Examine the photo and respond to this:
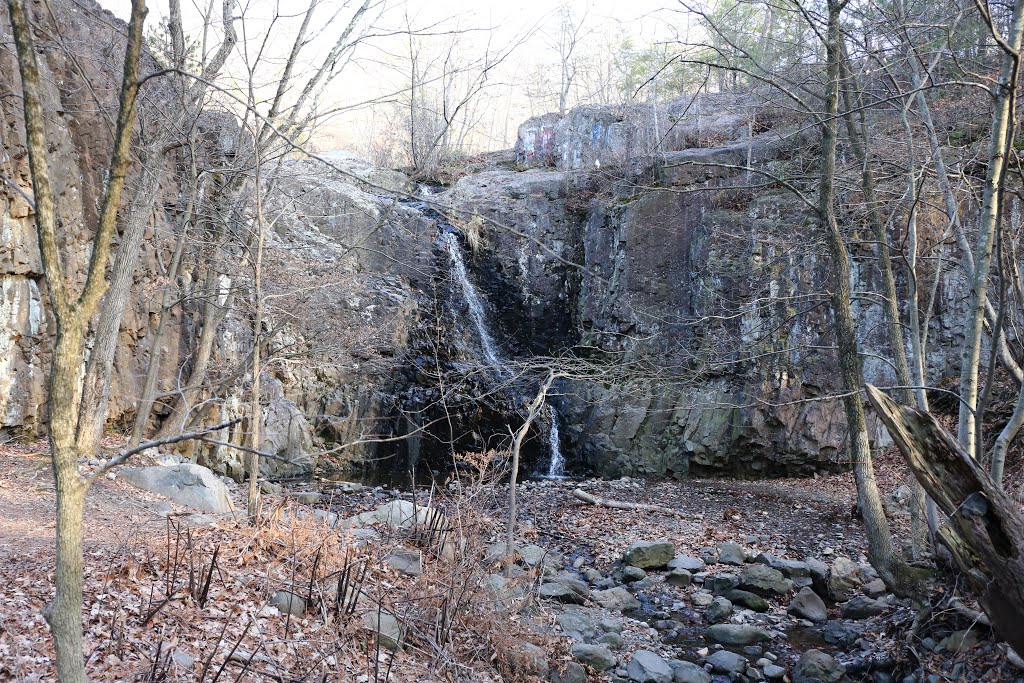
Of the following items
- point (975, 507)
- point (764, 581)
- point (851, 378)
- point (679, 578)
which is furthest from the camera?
point (679, 578)

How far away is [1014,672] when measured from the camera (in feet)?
16.8

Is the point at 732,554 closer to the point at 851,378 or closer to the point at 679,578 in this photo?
the point at 679,578

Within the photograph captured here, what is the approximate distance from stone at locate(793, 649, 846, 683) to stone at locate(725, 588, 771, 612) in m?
1.64

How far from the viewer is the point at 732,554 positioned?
9.66 meters

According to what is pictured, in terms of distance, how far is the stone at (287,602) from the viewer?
5.26 m

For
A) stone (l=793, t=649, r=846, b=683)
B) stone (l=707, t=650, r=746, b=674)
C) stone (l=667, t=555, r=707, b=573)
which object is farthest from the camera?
stone (l=667, t=555, r=707, b=573)

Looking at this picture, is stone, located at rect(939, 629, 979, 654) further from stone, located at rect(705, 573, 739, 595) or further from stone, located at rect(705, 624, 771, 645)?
stone, located at rect(705, 573, 739, 595)

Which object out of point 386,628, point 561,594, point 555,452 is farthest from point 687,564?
point 555,452

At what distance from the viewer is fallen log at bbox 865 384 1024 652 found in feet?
15.5

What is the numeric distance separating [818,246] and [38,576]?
12.6 m

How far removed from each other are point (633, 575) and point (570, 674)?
329 centimetres

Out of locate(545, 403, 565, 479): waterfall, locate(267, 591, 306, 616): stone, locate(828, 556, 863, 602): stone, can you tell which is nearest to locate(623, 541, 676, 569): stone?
locate(828, 556, 863, 602): stone

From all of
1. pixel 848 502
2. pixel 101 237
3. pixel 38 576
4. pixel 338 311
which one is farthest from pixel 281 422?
pixel 101 237

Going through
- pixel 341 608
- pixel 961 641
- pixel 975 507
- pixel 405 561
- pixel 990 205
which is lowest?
pixel 961 641
